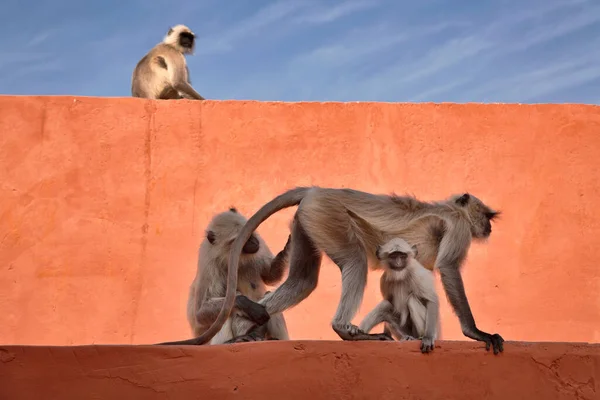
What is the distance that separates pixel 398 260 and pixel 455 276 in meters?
0.27

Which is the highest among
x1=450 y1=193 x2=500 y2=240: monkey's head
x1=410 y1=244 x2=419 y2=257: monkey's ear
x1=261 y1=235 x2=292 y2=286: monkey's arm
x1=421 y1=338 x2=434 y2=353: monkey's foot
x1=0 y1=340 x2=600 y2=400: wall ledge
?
x1=450 y1=193 x2=500 y2=240: monkey's head

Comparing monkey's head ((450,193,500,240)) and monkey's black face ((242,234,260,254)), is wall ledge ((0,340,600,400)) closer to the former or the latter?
monkey's head ((450,193,500,240))

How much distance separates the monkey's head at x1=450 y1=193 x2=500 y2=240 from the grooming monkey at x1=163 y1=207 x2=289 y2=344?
932 millimetres

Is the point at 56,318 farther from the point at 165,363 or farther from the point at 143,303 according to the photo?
the point at 165,363

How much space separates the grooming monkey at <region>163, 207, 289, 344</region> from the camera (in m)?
4.90

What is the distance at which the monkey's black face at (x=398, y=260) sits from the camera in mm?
4488

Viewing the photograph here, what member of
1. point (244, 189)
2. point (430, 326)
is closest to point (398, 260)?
point (430, 326)

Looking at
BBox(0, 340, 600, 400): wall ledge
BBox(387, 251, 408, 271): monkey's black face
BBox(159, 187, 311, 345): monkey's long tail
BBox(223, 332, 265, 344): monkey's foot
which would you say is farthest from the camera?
BBox(223, 332, 265, 344): monkey's foot

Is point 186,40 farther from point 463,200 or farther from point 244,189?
point 463,200

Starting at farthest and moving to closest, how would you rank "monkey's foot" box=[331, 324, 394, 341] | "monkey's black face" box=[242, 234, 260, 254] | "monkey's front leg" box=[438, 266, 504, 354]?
1. "monkey's black face" box=[242, 234, 260, 254]
2. "monkey's front leg" box=[438, 266, 504, 354]
3. "monkey's foot" box=[331, 324, 394, 341]

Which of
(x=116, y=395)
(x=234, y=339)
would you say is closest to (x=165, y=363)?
(x=116, y=395)

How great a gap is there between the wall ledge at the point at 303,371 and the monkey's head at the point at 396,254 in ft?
2.05

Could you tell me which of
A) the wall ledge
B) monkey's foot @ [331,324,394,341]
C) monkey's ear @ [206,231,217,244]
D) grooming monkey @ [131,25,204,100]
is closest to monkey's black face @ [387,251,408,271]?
monkey's foot @ [331,324,394,341]

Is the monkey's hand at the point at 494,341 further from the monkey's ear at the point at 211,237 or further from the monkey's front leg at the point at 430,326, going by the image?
the monkey's ear at the point at 211,237
